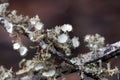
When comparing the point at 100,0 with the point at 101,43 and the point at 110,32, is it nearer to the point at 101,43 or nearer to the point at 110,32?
the point at 110,32

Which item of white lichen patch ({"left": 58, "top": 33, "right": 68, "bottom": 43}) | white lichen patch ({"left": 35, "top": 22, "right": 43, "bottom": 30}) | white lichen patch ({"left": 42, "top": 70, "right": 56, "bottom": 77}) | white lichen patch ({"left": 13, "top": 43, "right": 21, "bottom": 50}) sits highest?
white lichen patch ({"left": 35, "top": 22, "right": 43, "bottom": 30})


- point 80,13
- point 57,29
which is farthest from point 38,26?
point 80,13

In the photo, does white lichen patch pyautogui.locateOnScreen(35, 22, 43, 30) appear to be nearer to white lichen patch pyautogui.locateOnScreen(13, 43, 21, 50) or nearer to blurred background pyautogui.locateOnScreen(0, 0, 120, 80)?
white lichen patch pyautogui.locateOnScreen(13, 43, 21, 50)

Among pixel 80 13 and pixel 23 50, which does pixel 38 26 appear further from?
pixel 80 13

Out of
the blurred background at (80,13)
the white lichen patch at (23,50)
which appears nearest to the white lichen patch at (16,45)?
the white lichen patch at (23,50)

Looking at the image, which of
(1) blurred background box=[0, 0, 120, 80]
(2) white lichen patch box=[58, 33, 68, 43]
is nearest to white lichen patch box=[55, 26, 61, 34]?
(2) white lichen patch box=[58, 33, 68, 43]

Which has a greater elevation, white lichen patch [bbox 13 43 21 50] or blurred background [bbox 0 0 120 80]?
blurred background [bbox 0 0 120 80]

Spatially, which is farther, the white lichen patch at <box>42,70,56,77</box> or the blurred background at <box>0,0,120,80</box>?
the blurred background at <box>0,0,120,80</box>

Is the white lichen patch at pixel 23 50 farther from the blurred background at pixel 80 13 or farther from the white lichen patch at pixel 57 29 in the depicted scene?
the blurred background at pixel 80 13

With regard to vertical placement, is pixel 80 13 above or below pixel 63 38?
above
